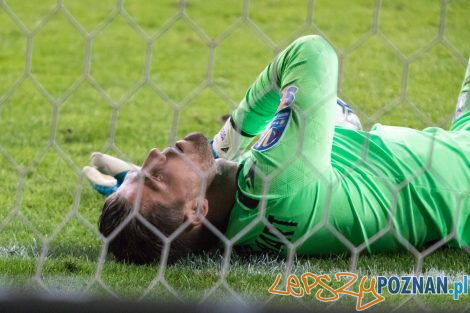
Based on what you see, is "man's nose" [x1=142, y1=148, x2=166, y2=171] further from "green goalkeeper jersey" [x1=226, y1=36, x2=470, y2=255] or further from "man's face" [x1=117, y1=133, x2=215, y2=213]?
"green goalkeeper jersey" [x1=226, y1=36, x2=470, y2=255]

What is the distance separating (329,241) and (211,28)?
74.5 inches

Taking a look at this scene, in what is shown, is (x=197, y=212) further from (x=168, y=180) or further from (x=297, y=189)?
(x=297, y=189)

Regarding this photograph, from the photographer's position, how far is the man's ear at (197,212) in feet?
5.10

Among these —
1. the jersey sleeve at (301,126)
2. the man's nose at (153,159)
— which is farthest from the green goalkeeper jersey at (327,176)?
the man's nose at (153,159)

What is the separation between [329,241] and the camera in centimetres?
162

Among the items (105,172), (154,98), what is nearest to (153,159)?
(105,172)

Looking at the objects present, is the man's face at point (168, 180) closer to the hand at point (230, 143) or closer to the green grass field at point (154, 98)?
the green grass field at point (154, 98)

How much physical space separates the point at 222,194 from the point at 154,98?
3.83 feet

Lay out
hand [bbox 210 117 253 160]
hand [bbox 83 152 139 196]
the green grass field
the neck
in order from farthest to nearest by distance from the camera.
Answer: hand [bbox 83 152 139 196], hand [bbox 210 117 253 160], the neck, the green grass field

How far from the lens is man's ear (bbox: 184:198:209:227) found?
156cm

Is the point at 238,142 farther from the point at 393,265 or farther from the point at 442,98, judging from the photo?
the point at 442,98

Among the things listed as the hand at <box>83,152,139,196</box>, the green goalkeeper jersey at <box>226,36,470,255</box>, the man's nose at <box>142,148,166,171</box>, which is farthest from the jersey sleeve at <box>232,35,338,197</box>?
the hand at <box>83,152,139,196</box>

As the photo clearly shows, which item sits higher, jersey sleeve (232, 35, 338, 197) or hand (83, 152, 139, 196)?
jersey sleeve (232, 35, 338, 197)

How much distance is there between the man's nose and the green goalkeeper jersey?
144 mm
